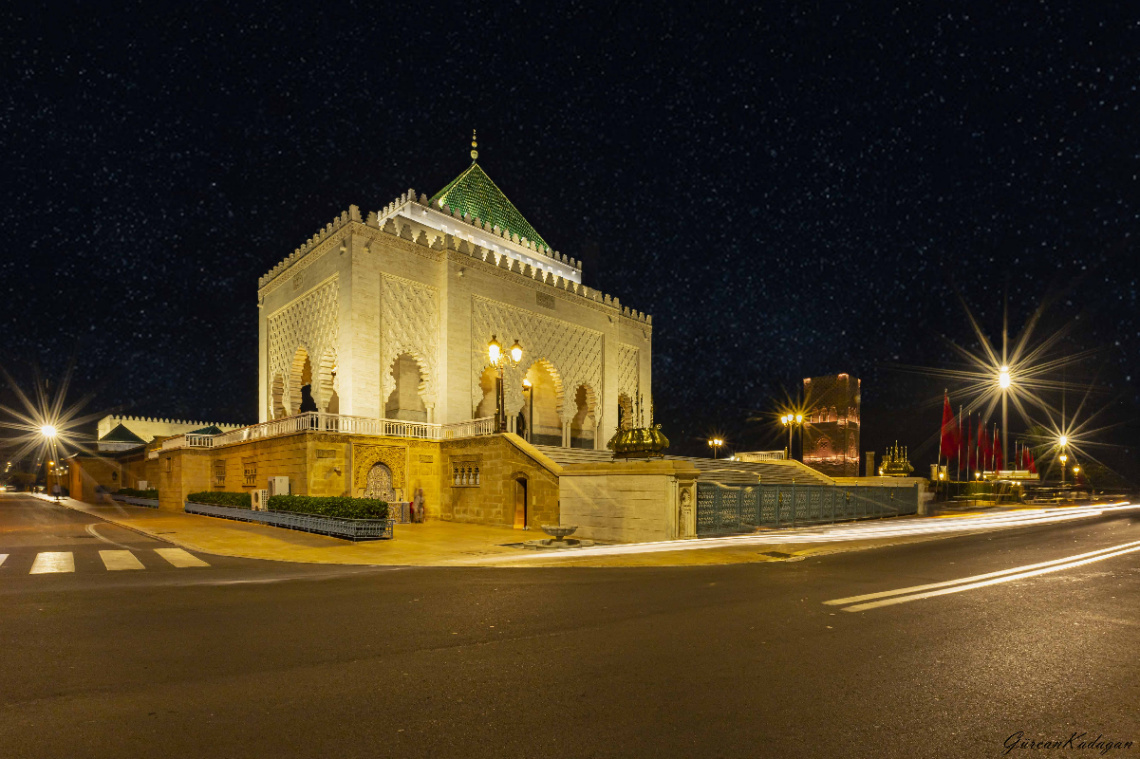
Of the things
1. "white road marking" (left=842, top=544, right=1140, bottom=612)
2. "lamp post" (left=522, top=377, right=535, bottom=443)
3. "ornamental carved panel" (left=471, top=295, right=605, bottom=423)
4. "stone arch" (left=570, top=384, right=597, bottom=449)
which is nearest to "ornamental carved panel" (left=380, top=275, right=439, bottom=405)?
"ornamental carved panel" (left=471, top=295, right=605, bottom=423)

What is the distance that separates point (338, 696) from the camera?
15.9 ft

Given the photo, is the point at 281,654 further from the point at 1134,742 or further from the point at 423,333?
the point at 423,333

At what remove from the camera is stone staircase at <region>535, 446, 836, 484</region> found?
24812 mm

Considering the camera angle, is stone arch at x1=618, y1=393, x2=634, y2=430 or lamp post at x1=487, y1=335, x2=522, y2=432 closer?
lamp post at x1=487, y1=335, x2=522, y2=432

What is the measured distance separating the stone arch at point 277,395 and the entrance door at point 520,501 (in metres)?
19.0

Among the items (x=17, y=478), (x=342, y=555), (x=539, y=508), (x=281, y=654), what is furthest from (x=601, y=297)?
(x=17, y=478)

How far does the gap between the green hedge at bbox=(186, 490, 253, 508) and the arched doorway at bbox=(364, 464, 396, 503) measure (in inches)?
172

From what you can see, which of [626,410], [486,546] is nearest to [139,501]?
[626,410]

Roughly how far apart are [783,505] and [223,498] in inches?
880

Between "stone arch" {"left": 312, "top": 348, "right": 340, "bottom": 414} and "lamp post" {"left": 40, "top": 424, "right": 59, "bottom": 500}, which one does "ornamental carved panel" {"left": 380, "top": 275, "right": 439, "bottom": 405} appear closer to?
"stone arch" {"left": 312, "top": 348, "right": 340, "bottom": 414}

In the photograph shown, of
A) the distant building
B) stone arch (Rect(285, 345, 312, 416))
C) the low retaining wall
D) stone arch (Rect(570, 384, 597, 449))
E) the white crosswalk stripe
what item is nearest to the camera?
the white crosswalk stripe

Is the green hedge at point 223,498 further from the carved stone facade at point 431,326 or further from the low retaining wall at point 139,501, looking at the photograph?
the low retaining wall at point 139,501

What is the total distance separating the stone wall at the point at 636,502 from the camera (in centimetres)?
1698

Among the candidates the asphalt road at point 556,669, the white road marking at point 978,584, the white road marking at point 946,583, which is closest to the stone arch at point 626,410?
the white road marking at point 946,583
